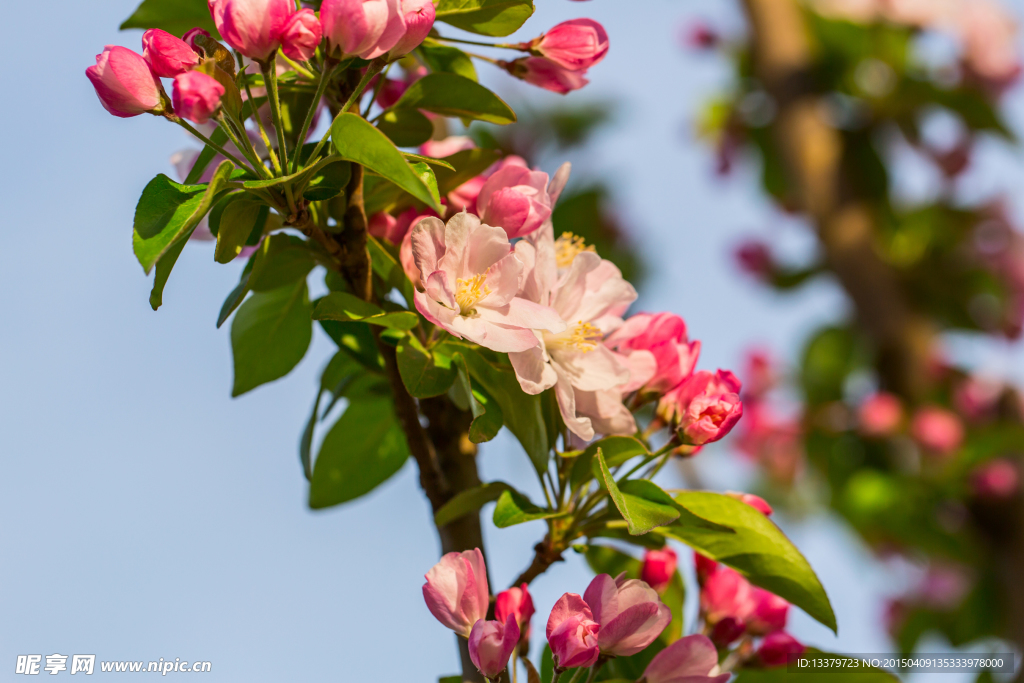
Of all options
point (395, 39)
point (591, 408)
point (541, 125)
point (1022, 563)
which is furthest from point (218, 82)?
point (541, 125)

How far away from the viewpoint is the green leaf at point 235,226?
0.62 m

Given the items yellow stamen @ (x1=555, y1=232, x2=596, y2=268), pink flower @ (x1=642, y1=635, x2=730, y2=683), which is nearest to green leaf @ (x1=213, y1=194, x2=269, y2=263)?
yellow stamen @ (x1=555, y1=232, x2=596, y2=268)

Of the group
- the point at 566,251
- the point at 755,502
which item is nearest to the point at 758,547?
the point at 755,502

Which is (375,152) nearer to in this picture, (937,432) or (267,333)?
(267,333)

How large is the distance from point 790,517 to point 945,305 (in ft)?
4.66

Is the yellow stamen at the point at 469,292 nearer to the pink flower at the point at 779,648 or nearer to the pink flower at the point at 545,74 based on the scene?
the pink flower at the point at 545,74

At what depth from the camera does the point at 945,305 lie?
2789 mm

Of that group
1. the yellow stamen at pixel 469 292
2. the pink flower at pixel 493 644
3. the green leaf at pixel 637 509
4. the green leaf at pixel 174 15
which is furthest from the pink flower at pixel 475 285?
the green leaf at pixel 174 15

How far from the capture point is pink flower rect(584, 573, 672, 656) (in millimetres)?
678

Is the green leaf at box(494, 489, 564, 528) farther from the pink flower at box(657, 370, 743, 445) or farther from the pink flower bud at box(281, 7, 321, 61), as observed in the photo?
the pink flower bud at box(281, 7, 321, 61)

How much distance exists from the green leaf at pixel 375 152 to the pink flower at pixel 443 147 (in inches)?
8.0

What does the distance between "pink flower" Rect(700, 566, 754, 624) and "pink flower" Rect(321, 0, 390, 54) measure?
63 centimetres

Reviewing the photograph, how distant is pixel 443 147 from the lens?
811 mm

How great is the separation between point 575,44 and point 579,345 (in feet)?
1.00
